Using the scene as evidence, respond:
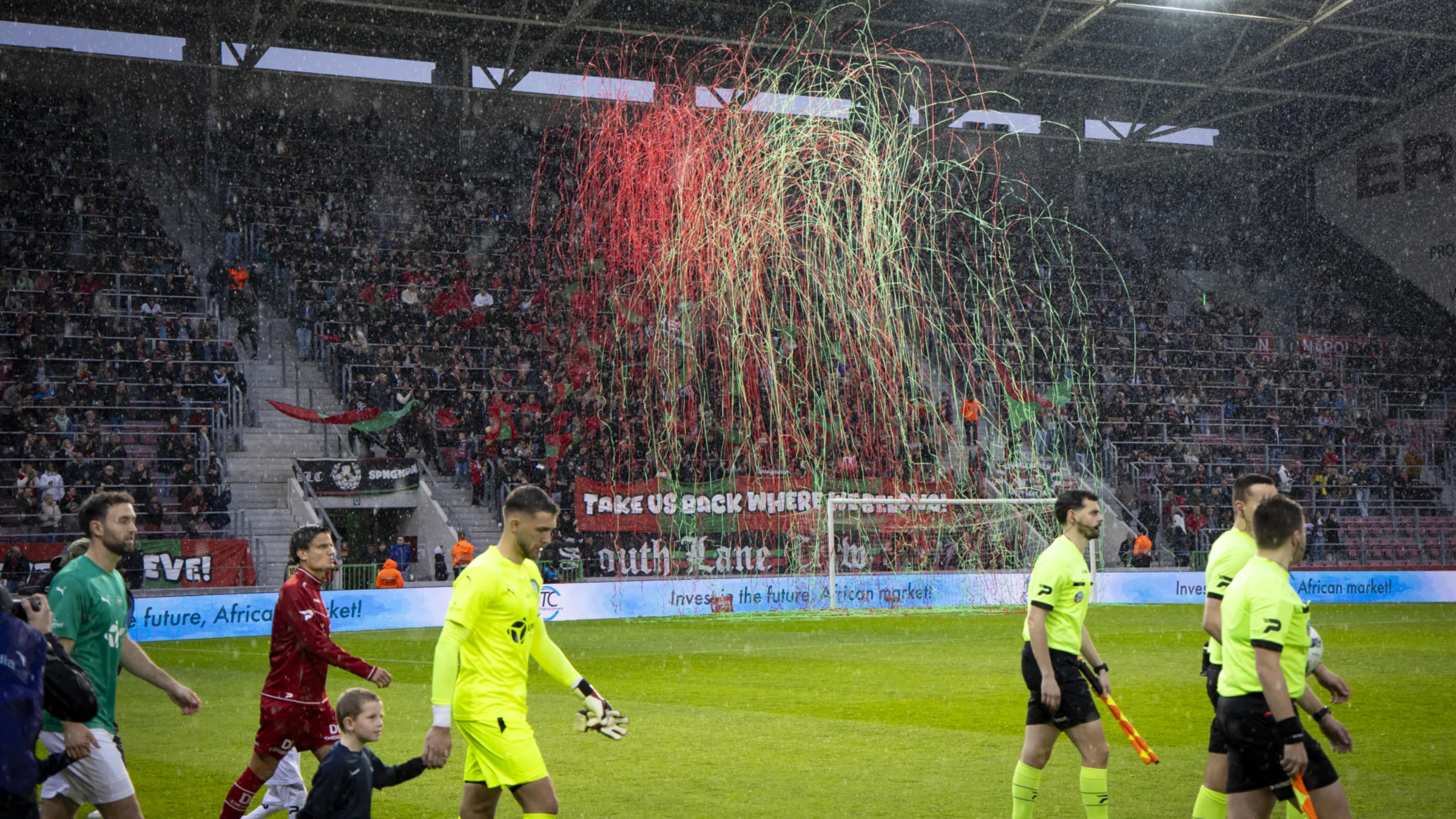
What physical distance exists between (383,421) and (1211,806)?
25.3 meters

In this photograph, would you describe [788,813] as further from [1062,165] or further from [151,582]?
[1062,165]

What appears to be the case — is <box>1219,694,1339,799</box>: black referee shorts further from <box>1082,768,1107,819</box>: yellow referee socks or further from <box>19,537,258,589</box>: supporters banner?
<box>19,537,258,589</box>: supporters banner

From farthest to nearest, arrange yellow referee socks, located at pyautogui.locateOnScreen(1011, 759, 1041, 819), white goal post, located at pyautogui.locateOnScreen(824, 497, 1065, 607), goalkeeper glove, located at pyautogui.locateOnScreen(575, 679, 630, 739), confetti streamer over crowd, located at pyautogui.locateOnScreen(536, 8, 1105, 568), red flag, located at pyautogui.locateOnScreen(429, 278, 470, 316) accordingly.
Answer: red flag, located at pyautogui.locateOnScreen(429, 278, 470, 316), white goal post, located at pyautogui.locateOnScreen(824, 497, 1065, 607), confetti streamer over crowd, located at pyautogui.locateOnScreen(536, 8, 1105, 568), yellow referee socks, located at pyautogui.locateOnScreen(1011, 759, 1041, 819), goalkeeper glove, located at pyautogui.locateOnScreen(575, 679, 630, 739)

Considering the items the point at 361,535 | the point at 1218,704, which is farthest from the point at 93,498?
the point at 361,535

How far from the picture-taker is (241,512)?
2698cm

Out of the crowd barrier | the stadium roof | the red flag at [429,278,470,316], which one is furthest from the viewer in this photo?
the red flag at [429,278,470,316]

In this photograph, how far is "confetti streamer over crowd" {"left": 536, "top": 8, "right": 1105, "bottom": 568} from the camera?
85.4ft

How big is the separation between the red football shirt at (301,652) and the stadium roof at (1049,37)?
25.8 metres

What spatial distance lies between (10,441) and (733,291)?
14326 millimetres

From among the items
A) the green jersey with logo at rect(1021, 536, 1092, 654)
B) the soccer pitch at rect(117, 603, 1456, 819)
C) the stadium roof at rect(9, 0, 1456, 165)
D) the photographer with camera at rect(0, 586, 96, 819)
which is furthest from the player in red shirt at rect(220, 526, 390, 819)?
the stadium roof at rect(9, 0, 1456, 165)

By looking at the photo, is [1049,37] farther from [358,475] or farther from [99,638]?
[99,638]

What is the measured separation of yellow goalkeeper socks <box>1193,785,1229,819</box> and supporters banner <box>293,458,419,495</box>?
946 inches

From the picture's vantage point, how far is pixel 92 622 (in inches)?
266

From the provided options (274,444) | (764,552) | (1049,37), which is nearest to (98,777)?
(764,552)
